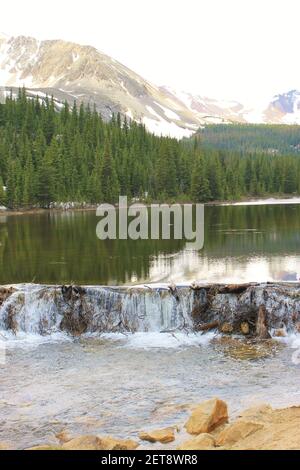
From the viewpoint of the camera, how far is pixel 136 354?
23656 mm

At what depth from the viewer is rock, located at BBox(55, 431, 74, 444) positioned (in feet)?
50.7

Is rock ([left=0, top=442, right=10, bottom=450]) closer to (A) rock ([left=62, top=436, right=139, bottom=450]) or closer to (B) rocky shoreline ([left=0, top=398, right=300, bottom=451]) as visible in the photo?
(B) rocky shoreline ([left=0, top=398, right=300, bottom=451])

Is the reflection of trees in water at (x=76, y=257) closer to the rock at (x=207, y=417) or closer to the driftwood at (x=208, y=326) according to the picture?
the driftwood at (x=208, y=326)

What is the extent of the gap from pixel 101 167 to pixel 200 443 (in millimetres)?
128539

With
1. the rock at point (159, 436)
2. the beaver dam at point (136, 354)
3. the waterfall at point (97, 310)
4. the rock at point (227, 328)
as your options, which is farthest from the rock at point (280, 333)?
the rock at point (159, 436)

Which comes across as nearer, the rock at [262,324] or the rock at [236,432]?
the rock at [236,432]

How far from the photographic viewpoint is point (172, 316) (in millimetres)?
27672

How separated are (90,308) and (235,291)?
23.8ft

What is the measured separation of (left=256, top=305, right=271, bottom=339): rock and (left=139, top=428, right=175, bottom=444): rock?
11.1 m

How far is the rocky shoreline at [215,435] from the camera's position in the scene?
14.0 metres

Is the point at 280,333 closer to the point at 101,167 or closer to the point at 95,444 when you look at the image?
the point at 95,444

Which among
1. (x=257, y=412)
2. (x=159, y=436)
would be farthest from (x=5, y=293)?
(x=257, y=412)

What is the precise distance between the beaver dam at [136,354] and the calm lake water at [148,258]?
17.5ft
